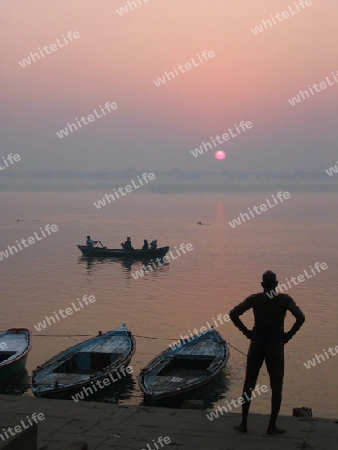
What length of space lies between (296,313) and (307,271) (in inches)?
1589

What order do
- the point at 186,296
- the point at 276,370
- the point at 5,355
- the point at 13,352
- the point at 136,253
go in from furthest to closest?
the point at 136,253, the point at 186,296, the point at 5,355, the point at 13,352, the point at 276,370

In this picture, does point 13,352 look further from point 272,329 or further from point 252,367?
point 272,329

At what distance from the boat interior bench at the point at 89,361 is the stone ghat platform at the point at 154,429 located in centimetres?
773

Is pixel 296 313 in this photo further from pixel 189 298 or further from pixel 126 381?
pixel 189 298

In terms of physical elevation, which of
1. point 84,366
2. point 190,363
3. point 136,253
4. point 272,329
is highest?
point 272,329

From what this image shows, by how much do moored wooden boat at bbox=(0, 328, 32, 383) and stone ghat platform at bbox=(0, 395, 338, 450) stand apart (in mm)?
7177

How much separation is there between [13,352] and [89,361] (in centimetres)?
238

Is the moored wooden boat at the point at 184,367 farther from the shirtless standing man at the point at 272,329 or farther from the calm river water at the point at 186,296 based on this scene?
the shirtless standing man at the point at 272,329

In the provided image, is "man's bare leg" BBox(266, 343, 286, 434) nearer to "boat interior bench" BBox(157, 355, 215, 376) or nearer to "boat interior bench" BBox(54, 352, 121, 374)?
"boat interior bench" BBox(157, 355, 215, 376)

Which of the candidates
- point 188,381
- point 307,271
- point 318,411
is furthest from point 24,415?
point 307,271

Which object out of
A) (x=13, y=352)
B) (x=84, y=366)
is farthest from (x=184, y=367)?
(x=13, y=352)

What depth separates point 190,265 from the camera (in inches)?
1998

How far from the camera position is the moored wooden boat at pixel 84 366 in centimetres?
1612

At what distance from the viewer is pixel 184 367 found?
1911 centimetres
